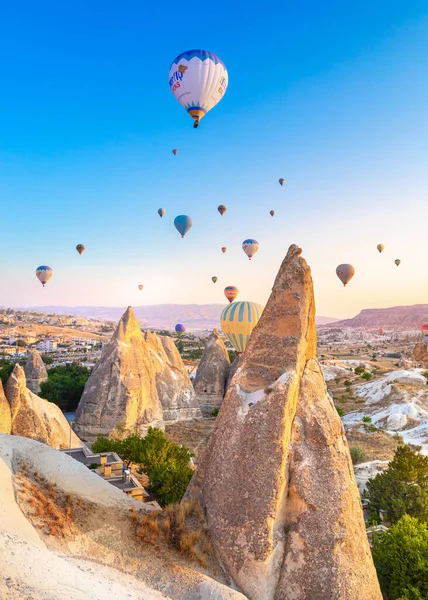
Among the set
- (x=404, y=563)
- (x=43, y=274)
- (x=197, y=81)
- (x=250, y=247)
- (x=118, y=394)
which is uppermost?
(x=197, y=81)

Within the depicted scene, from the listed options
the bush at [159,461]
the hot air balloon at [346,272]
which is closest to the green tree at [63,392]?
the bush at [159,461]

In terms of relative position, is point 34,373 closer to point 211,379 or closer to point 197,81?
point 211,379

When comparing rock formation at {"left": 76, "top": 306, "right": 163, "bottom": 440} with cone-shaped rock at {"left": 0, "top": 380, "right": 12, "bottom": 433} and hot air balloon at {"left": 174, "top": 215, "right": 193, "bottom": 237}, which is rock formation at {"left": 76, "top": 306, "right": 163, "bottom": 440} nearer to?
cone-shaped rock at {"left": 0, "top": 380, "right": 12, "bottom": 433}

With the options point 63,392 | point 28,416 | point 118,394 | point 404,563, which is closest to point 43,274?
point 63,392

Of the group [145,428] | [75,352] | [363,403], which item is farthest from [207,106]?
[75,352]

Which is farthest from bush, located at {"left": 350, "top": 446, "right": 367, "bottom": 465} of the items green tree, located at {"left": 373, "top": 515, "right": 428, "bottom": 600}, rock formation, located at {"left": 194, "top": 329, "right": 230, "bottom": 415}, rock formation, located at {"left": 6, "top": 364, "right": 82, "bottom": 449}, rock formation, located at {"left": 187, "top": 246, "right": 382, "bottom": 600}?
rock formation, located at {"left": 187, "top": 246, "right": 382, "bottom": 600}

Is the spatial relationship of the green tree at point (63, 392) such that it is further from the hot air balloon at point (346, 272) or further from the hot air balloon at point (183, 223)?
the hot air balloon at point (346, 272)

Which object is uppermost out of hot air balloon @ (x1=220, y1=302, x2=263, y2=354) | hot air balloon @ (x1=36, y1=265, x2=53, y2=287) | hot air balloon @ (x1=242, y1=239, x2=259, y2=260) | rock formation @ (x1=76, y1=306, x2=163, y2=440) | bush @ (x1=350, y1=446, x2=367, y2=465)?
hot air balloon @ (x1=242, y1=239, x2=259, y2=260)
